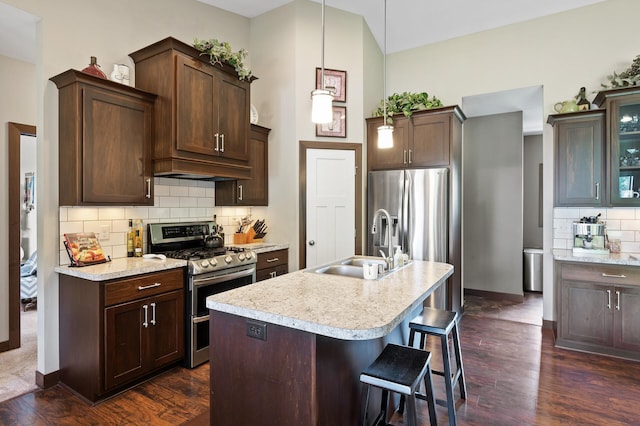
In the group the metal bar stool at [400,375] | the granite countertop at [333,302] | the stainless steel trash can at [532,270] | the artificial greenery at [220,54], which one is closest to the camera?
the granite countertop at [333,302]

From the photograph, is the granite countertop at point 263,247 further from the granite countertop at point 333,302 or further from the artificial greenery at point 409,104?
the artificial greenery at point 409,104

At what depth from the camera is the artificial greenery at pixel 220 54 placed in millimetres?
3143

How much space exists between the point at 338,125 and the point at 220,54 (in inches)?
62.4

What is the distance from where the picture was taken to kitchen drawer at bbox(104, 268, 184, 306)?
2.46m

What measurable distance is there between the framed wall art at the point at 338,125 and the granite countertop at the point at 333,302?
2344mm

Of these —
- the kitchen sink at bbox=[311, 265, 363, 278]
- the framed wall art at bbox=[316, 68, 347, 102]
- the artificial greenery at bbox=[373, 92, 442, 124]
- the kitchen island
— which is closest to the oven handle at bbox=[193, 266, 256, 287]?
the kitchen sink at bbox=[311, 265, 363, 278]

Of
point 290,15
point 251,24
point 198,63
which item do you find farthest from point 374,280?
point 251,24

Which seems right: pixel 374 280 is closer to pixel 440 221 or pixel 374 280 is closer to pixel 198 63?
pixel 440 221

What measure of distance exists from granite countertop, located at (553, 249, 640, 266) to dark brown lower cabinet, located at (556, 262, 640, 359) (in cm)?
5

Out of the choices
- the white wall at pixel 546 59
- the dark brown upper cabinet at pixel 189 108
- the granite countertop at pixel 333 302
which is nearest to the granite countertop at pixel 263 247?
the dark brown upper cabinet at pixel 189 108

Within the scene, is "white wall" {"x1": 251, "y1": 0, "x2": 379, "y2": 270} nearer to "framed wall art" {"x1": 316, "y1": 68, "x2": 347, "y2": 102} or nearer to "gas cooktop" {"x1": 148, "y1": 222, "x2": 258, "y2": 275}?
"framed wall art" {"x1": 316, "y1": 68, "x2": 347, "y2": 102}

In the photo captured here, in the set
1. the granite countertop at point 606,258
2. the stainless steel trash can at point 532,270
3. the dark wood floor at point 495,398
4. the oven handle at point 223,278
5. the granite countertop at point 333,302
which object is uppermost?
the granite countertop at point 333,302

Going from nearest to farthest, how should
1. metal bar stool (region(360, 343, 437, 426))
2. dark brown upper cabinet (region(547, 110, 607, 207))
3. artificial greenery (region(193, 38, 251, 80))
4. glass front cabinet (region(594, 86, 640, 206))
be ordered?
metal bar stool (region(360, 343, 437, 426)), artificial greenery (region(193, 38, 251, 80)), glass front cabinet (region(594, 86, 640, 206)), dark brown upper cabinet (region(547, 110, 607, 207))

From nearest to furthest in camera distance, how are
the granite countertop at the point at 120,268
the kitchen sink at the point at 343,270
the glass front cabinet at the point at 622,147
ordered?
the granite countertop at the point at 120,268 → the kitchen sink at the point at 343,270 → the glass front cabinet at the point at 622,147
